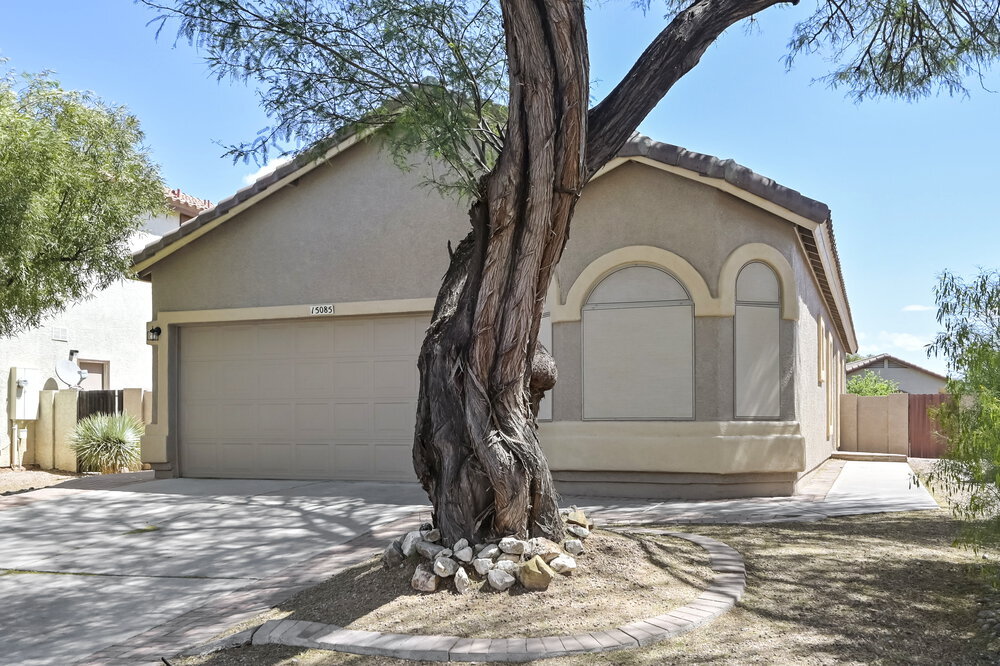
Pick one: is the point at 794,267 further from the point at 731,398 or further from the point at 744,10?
the point at 744,10

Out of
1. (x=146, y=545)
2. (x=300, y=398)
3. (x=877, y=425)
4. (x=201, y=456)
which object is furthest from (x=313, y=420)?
(x=877, y=425)

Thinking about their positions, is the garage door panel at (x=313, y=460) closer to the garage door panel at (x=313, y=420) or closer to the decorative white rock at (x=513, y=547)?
the garage door panel at (x=313, y=420)

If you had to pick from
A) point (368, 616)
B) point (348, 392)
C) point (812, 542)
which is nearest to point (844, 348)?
point (348, 392)

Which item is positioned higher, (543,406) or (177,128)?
(177,128)

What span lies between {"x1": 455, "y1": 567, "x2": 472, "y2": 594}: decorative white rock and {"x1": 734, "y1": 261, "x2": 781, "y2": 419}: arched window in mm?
5773

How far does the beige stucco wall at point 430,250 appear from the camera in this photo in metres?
10.4

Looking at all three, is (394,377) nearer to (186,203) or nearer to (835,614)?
(835,614)

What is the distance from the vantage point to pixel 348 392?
12750mm

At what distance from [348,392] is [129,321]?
11.6 m

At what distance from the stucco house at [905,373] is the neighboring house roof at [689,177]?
108 ft

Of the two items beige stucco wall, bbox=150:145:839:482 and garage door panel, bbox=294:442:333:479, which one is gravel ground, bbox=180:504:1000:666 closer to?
beige stucco wall, bbox=150:145:839:482

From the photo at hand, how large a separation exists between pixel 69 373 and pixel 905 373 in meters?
40.7

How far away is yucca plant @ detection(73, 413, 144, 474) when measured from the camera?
1594cm

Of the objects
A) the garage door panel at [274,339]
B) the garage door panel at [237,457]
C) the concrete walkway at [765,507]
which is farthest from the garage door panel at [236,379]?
the concrete walkway at [765,507]
